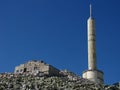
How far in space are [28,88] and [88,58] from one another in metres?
34.2

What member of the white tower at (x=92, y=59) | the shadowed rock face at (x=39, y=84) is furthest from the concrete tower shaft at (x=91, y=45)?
the shadowed rock face at (x=39, y=84)

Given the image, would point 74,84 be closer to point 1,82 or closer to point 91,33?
point 1,82

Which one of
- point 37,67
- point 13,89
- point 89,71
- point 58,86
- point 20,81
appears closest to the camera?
point 13,89

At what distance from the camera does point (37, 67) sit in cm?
8069

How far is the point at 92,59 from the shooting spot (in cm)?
9169

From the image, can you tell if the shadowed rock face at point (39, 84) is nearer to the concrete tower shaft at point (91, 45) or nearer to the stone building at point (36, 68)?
the stone building at point (36, 68)

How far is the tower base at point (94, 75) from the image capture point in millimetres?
87925

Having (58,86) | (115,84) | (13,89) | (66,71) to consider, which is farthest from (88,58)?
(13,89)

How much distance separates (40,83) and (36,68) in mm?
15753

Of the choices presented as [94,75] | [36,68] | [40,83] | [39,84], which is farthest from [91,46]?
[39,84]

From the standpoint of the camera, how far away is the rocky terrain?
61.4 m

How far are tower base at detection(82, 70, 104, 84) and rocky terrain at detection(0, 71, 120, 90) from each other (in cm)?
1370

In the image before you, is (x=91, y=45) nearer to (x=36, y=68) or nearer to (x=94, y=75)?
(x=94, y=75)

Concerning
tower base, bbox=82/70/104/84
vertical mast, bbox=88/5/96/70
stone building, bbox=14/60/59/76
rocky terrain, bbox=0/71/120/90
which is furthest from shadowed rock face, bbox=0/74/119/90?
vertical mast, bbox=88/5/96/70
